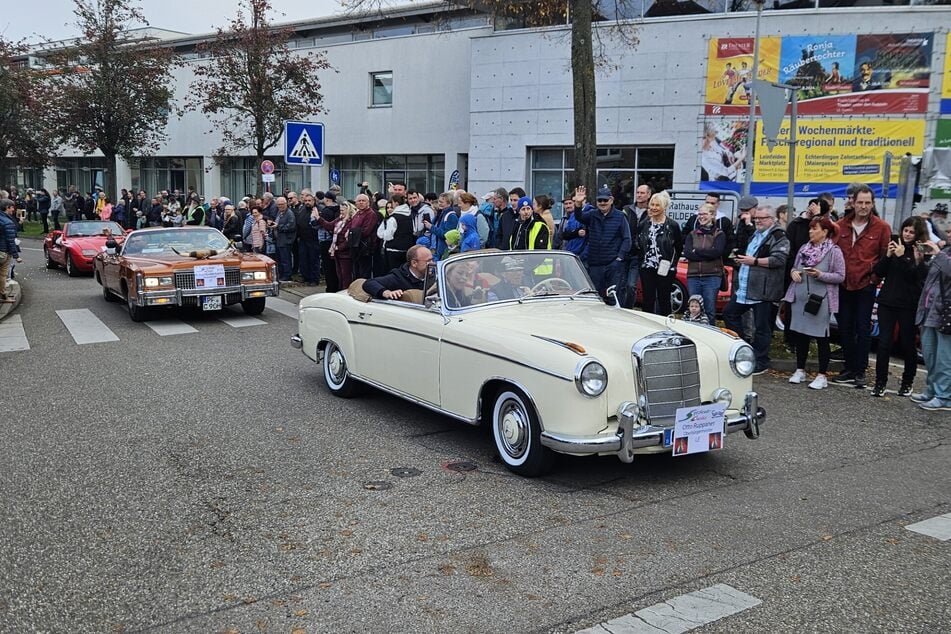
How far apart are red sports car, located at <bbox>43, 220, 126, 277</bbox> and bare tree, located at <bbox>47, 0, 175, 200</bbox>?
12428 mm

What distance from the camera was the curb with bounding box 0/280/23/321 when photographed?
44.8ft

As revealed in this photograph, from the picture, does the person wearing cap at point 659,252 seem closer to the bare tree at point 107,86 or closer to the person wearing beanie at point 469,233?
the person wearing beanie at point 469,233

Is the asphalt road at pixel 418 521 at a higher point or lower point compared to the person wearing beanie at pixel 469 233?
lower

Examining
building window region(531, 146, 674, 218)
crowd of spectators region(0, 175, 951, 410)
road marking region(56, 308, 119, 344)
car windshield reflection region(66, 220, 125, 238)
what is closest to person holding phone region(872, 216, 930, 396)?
A: crowd of spectators region(0, 175, 951, 410)

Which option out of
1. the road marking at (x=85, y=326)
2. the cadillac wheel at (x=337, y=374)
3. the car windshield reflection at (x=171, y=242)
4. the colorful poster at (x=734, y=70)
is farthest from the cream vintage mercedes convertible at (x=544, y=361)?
the colorful poster at (x=734, y=70)

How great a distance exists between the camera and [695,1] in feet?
74.4

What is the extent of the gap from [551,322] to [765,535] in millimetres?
2154

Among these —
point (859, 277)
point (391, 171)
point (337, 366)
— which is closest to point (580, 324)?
point (337, 366)

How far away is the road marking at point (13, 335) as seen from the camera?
1062 centimetres

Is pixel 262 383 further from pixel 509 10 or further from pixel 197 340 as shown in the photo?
pixel 509 10

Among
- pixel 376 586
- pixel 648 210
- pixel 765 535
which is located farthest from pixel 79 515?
pixel 648 210

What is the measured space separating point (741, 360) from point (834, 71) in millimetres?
17556

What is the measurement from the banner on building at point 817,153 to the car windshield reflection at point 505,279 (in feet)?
52.1

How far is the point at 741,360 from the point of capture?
5.94 m
